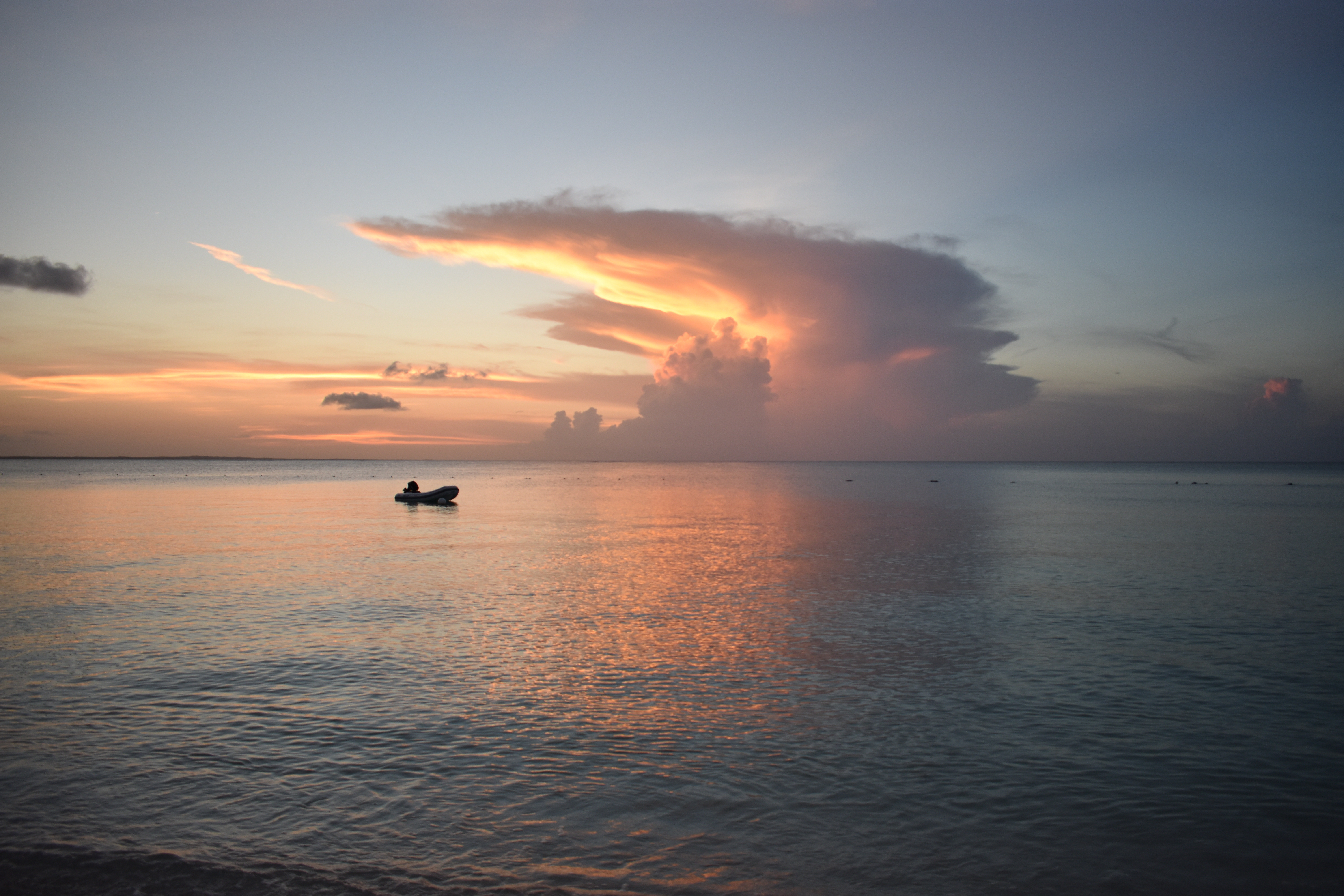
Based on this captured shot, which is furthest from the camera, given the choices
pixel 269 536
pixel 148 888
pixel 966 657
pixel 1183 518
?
pixel 1183 518

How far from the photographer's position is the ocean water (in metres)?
9.75

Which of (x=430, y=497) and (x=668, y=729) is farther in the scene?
(x=430, y=497)

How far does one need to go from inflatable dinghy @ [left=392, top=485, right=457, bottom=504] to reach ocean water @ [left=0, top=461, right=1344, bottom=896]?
1742 inches

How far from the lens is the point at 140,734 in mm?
13836

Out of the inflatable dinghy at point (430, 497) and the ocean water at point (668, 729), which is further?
the inflatable dinghy at point (430, 497)

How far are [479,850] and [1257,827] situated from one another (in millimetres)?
10635

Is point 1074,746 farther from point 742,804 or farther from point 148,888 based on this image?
point 148,888

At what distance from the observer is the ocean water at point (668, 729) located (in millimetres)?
9750

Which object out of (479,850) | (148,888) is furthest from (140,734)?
(479,850)

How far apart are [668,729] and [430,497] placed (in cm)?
7069

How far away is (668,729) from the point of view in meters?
14.5

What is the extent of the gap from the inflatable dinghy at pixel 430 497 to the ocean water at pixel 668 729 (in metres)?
44.2

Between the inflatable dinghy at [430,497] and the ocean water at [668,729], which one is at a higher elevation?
the inflatable dinghy at [430,497]

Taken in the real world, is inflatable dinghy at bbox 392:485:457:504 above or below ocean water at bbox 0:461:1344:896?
above
